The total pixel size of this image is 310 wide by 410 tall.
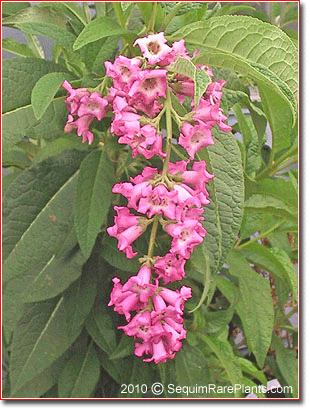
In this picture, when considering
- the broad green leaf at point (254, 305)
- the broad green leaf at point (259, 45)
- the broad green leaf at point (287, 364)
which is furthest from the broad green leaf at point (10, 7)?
the broad green leaf at point (287, 364)

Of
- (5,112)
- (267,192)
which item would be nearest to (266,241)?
(267,192)

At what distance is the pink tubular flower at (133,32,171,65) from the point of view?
34cm

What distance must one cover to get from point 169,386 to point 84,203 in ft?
0.90

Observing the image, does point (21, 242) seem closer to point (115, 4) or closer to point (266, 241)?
point (115, 4)

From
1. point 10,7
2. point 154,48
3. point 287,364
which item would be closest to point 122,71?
point 154,48

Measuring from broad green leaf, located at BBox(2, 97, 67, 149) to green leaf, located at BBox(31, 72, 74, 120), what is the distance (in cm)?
4

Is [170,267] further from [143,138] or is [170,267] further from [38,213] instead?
[38,213]

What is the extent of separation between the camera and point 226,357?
2.08 ft

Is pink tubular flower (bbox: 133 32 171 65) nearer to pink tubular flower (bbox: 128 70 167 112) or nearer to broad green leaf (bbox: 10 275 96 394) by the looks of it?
pink tubular flower (bbox: 128 70 167 112)

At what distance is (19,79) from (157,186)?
21 cm

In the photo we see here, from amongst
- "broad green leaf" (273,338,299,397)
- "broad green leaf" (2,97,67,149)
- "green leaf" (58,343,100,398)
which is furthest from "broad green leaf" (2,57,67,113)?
"broad green leaf" (273,338,299,397)

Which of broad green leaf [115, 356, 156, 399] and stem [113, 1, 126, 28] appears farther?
broad green leaf [115, 356, 156, 399]

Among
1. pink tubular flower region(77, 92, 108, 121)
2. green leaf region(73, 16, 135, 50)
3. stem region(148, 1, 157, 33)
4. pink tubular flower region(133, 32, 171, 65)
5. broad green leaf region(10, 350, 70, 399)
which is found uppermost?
stem region(148, 1, 157, 33)

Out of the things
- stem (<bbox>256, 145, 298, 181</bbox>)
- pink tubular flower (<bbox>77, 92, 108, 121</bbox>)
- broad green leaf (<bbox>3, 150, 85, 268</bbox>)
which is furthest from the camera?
stem (<bbox>256, 145, 298, 181</bbox>)
